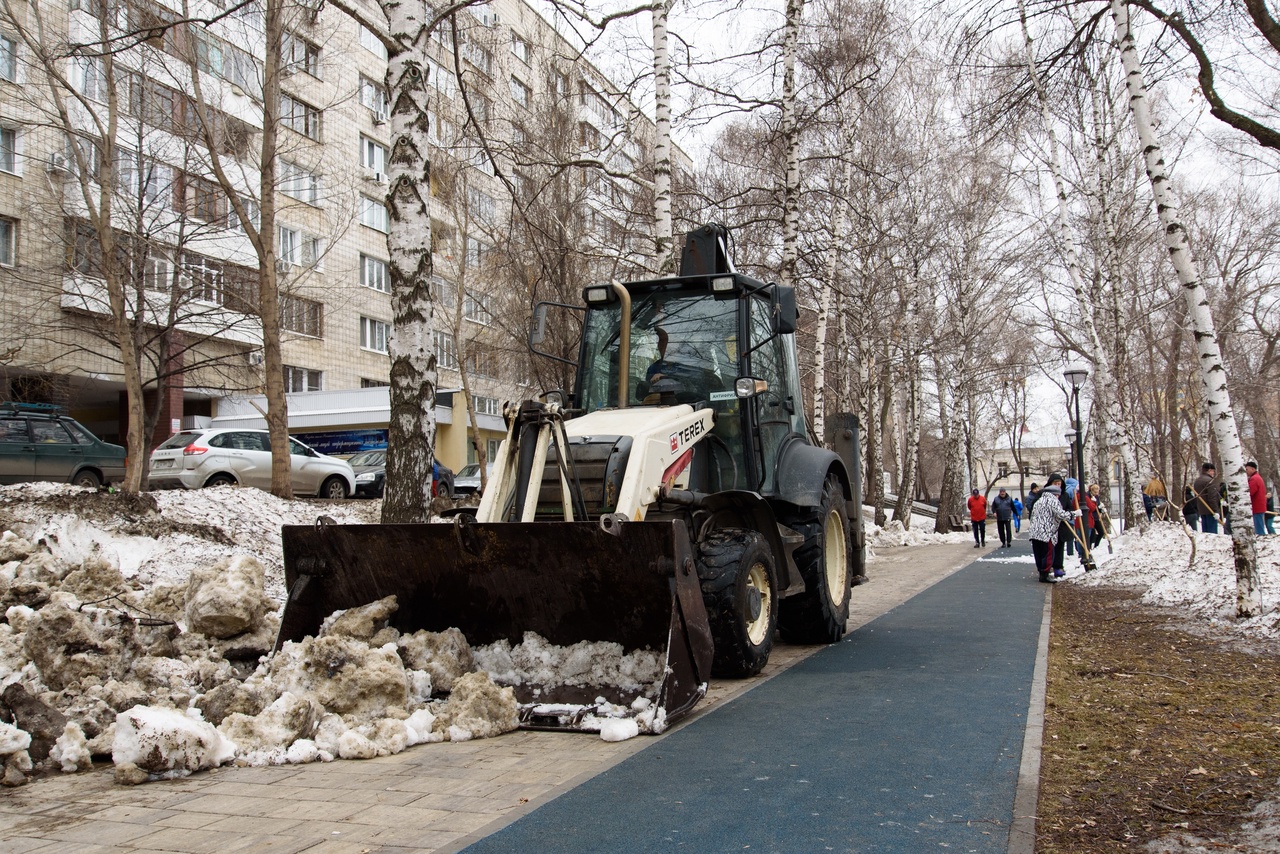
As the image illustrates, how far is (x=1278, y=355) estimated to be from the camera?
36.6 metres

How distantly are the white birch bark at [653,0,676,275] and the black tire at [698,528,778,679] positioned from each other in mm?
7428

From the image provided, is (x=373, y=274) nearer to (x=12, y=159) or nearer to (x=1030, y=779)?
(x=12, y=159)

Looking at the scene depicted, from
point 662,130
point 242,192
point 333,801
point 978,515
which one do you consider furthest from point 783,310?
point 978,515

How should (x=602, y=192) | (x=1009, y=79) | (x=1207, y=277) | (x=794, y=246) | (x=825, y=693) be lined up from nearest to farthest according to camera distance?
(x=825, y=693)
(x=1009, y=79)
(x=794, y=246)
(x=602, y=192)
(x=1207, y=277)

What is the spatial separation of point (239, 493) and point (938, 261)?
2277cm

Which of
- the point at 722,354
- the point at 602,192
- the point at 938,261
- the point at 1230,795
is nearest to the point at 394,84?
the point at 722,354

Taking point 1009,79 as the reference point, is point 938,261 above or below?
above

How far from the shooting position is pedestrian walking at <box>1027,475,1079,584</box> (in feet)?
51.8

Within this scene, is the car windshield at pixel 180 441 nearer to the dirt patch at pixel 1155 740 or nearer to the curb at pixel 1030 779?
the dirt patch at pixel 1155 740

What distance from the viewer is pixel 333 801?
4590mm

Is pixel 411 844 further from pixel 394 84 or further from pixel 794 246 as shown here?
pixel 794 246

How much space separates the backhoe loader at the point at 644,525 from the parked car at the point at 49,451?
1062 cm

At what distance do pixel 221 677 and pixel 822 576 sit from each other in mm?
4711

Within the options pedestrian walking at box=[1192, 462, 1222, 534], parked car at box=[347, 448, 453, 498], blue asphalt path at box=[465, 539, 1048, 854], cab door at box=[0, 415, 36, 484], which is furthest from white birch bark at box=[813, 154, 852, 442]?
cab door at box=[0, 415, 36, 484]
